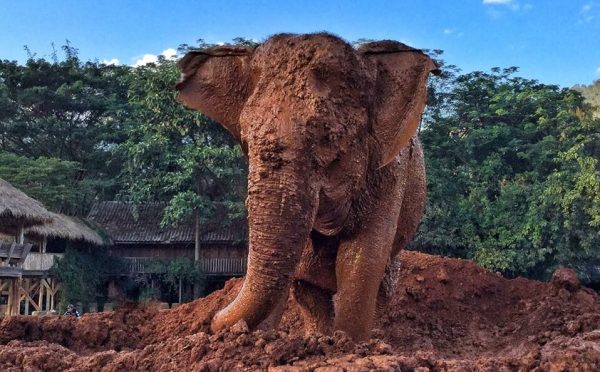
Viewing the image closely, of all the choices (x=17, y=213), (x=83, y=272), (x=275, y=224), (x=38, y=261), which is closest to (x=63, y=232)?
(x=38, y=261)

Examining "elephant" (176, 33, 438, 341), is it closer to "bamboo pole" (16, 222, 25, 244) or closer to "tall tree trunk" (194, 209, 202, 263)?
"bamboo pole" (16, 222, 25, 244)

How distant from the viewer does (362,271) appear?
5020 millimetres

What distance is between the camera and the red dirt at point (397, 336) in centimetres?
358

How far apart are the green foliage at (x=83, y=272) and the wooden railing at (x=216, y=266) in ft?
2.80

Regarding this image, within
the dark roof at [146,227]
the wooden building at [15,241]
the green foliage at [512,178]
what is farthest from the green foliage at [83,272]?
the green foliage at [512,178]

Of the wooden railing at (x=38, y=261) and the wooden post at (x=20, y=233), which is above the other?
the wooden post at (x=20, y=233)

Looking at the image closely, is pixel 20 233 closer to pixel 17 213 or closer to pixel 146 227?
pixel 17 213

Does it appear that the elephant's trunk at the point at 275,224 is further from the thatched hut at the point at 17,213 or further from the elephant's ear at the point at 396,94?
the thatched hut at the point at 17,213

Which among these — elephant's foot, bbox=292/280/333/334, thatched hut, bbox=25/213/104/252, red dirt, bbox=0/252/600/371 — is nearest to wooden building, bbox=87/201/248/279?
thatched hut, bbox=25/213/104/252

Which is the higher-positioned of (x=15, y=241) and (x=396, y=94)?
(x=396, y=94)

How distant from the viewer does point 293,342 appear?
3594 millimetres

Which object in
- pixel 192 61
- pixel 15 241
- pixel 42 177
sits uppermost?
pixel 42 177

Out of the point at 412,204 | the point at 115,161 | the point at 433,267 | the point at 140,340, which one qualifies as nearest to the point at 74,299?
the point at 115,161

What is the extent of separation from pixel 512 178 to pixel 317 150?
21777 millimetres
